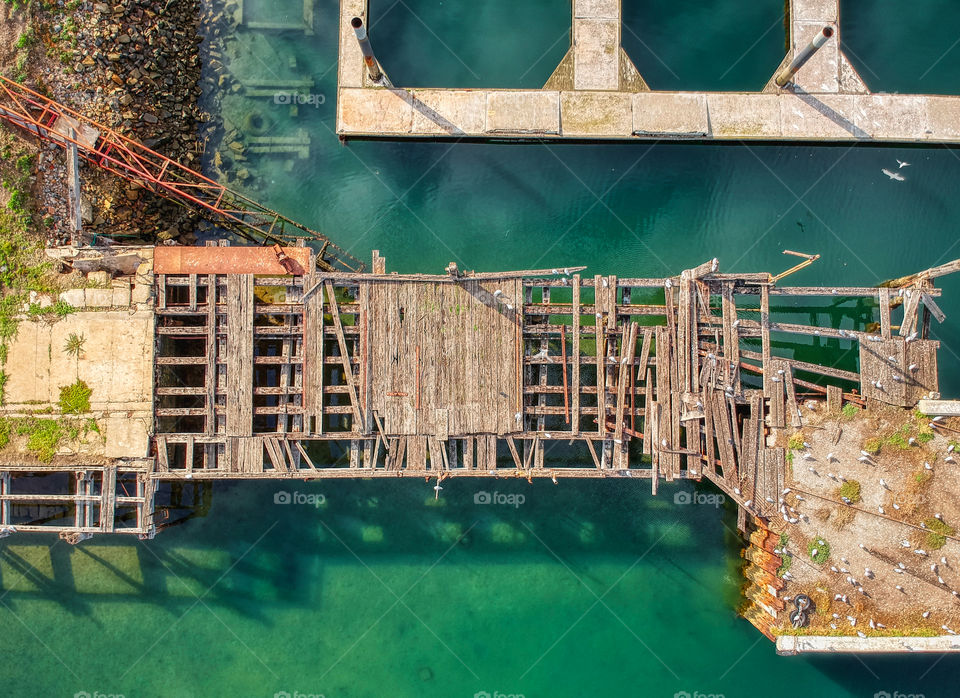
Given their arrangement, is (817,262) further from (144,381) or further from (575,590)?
(144,381)

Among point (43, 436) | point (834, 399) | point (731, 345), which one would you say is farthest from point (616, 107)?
point (43, 436)

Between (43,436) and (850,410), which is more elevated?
(850,410)

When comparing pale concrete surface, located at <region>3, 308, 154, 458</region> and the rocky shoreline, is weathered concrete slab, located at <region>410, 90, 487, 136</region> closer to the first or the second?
the rocky shoreline

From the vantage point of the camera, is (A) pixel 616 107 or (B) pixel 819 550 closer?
(B) pixel 819 550

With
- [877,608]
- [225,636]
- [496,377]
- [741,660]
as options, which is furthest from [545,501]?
[225,636]

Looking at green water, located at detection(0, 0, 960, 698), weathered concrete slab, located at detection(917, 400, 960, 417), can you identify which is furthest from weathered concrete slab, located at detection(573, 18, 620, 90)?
weathered concrete slab, located at detection(917, 400, 960, 417)

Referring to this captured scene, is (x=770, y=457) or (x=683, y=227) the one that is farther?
(x=683, y=227)

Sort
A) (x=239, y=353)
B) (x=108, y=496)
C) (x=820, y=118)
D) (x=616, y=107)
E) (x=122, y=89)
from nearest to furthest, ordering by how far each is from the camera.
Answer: (x=108, y=496), (x=239, y=353), (x=122, y=89), (x=616, y=107), (x=820, y=118)
